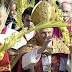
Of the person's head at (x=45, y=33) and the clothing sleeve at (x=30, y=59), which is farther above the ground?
the person's head at (x=45, y=33)

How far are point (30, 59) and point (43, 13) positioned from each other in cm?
67

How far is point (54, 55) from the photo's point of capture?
425 cm

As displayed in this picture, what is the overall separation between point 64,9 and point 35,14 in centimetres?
221

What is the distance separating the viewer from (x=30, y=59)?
12.9 ft

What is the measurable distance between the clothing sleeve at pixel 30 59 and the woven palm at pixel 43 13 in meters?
0.49

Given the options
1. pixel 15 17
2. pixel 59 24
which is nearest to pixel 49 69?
pixel 59 24

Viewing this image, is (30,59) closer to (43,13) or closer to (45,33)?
(45,33)


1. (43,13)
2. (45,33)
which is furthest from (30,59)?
(43,13)

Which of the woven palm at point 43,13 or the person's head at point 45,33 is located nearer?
the person's head at point 45,33

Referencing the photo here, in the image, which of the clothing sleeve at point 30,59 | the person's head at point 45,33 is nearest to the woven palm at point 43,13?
the person's head at point 45,33

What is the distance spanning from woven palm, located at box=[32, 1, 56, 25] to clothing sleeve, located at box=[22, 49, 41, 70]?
49 centimetres

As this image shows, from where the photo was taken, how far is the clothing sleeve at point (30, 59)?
12.9ft

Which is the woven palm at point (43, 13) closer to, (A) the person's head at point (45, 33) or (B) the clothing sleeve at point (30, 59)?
(A) the person's head at point (45, 33)

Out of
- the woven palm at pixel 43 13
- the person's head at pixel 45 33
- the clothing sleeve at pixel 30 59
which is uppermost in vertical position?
the woven palm at pixel 43 13
